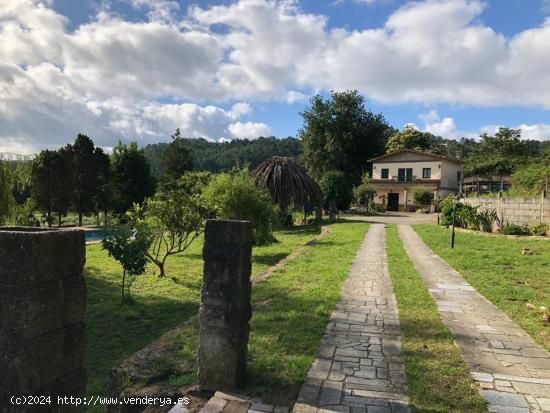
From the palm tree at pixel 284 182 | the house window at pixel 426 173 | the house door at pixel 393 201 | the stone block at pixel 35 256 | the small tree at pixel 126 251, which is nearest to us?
→ the stone block at pixel 35 256

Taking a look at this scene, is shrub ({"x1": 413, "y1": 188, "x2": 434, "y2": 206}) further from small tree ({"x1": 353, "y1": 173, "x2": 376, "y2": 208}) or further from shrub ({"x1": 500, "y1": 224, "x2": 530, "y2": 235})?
shrub ({"x1": 500, "y1": 224, "x2": 530, "y2": 235})

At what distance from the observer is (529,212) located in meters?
17.5

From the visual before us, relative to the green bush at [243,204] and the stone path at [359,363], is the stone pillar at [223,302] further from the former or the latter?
the green bush at [243,204]

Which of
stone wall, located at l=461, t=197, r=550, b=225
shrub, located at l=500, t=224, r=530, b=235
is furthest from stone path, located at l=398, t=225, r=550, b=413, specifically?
stone wall, located at l=461, t=197, r=550, b=225

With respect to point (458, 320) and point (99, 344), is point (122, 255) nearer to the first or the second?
point (99, 344)

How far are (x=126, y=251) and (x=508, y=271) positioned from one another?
9535mm

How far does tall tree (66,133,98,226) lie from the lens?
120 feet

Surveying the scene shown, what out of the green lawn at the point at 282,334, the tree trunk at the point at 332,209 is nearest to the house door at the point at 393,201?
the tree trunk at the point at 332,209

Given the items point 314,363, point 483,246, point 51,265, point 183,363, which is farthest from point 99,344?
point 483,246

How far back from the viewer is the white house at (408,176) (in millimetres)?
44406

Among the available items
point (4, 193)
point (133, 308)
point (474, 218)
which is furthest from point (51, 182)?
point (474, 218)

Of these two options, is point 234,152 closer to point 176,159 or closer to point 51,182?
point 176,159

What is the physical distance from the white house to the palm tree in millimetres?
20758

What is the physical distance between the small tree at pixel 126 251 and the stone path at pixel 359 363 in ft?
15.8
